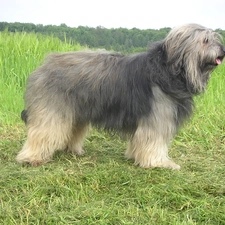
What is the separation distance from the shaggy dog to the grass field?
0.32 metres

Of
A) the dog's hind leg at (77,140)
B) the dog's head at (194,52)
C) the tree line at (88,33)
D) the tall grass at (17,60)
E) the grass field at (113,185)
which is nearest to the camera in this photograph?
the grass field at (113,185)

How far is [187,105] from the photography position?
473 centimetres

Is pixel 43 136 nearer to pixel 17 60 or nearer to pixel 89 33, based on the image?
pixel 17 60

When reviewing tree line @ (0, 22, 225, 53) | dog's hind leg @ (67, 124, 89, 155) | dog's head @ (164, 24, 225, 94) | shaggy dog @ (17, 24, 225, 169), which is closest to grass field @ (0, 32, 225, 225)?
dog's hind leg @ (67, 124, 89, 155)

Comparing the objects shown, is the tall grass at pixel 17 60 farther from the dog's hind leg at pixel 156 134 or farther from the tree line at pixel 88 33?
the dog's hind leg at pixel 156 134

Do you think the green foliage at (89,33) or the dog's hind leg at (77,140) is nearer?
the dog's hind leg at (77,140)

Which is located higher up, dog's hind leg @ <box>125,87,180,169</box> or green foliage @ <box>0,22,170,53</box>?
green foliage @ <box>0,22,170,53</box>

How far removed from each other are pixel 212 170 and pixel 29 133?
1952mm

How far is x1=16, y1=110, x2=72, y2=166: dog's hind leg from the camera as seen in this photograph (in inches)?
188

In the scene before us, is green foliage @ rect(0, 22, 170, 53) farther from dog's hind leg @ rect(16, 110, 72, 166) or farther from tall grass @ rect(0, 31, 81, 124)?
dog's hind leg @ rect(16, 110, 72, 166)

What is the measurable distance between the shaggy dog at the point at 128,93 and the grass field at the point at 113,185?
319 mm

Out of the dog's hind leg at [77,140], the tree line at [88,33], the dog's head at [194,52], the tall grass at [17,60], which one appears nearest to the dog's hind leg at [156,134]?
the dog's head at [194,52]

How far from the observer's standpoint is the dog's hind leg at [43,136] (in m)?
4.77

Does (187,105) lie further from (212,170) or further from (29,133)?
(29,133)
